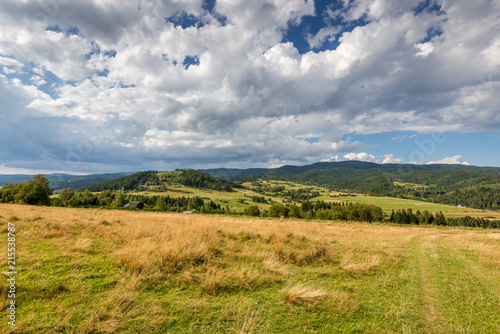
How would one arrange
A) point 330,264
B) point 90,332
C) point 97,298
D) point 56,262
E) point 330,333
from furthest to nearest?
point 330,264 → point 56,262 → point 97,298 → point 330,333 → point 90,332

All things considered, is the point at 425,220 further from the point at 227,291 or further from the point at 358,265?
the point at 227,291

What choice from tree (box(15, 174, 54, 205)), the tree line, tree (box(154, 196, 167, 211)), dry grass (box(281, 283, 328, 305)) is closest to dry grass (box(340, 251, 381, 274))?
dry grass (box(281, 283, 328, 305))

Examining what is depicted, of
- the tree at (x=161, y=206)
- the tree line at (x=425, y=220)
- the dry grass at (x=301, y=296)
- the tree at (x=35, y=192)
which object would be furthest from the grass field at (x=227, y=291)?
the tree line at (x=425, y=220)

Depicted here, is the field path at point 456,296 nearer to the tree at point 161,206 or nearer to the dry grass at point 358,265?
the dry grass at point 358,265

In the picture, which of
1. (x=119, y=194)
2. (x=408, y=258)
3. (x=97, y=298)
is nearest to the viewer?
(x=97, y=298)

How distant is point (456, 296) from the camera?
5.64 m

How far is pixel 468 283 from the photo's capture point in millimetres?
6723

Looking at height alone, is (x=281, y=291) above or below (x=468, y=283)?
above

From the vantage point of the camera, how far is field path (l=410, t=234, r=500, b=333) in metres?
4.27

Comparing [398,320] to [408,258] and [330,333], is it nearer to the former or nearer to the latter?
[330,333]

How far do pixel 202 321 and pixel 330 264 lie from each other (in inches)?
230


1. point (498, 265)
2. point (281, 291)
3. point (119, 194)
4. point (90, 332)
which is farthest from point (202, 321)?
point (119, 194)

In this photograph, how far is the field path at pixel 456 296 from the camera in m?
4.27

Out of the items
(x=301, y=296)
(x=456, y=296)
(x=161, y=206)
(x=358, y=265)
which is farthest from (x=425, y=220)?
(x=161, y=206)
